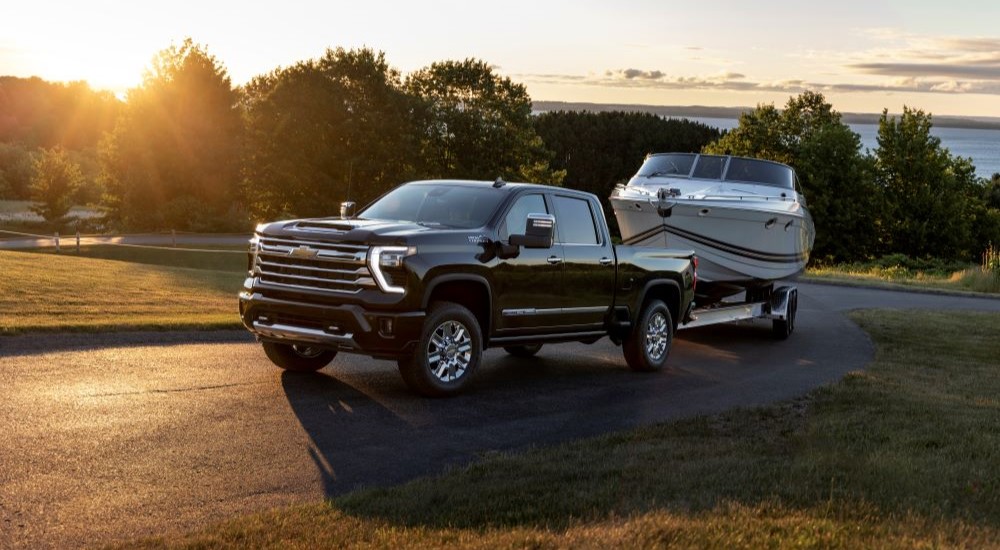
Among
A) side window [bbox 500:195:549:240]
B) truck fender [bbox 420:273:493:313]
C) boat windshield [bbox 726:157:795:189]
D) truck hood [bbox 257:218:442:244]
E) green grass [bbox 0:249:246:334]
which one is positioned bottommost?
green grass [bbox 0:249:246:334]

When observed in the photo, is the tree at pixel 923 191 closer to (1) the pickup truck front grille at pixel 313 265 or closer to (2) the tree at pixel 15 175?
(2) the tree at pixel 15 175

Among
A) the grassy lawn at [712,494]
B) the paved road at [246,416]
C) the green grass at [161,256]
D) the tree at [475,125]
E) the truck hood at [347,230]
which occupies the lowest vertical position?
the green grass at [161,256]

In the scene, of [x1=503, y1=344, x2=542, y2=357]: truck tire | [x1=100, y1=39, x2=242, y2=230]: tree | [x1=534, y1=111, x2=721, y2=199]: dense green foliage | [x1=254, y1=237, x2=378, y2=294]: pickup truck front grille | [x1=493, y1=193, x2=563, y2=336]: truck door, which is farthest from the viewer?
[x1=534, y1=111, x2=721, y2=199]: dense green foliage

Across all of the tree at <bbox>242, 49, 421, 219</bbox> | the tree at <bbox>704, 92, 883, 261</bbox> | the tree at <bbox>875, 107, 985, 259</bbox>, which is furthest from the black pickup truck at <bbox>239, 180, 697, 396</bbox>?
the tree at <bbox>875, 107, 985, 259</bbox>

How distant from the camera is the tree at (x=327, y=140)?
199ft

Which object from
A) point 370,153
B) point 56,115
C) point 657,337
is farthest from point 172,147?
point 56,115

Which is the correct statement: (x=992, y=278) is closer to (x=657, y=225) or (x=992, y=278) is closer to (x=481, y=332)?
(x=657, y=225)

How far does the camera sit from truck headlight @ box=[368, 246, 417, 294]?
10.1 meters

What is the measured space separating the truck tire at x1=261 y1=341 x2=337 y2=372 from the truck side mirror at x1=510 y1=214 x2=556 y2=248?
2300mm

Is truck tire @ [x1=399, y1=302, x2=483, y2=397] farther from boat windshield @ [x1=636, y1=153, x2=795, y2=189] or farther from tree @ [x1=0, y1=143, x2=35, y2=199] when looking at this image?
tree @ [x1=0, y1=143, x2=35, y2=199]

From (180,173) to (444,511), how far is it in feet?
238

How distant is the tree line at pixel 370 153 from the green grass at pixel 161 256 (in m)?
12.0

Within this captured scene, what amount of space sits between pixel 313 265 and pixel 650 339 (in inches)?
194

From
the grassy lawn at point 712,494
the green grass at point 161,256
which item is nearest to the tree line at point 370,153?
the green grass at point 161,256
